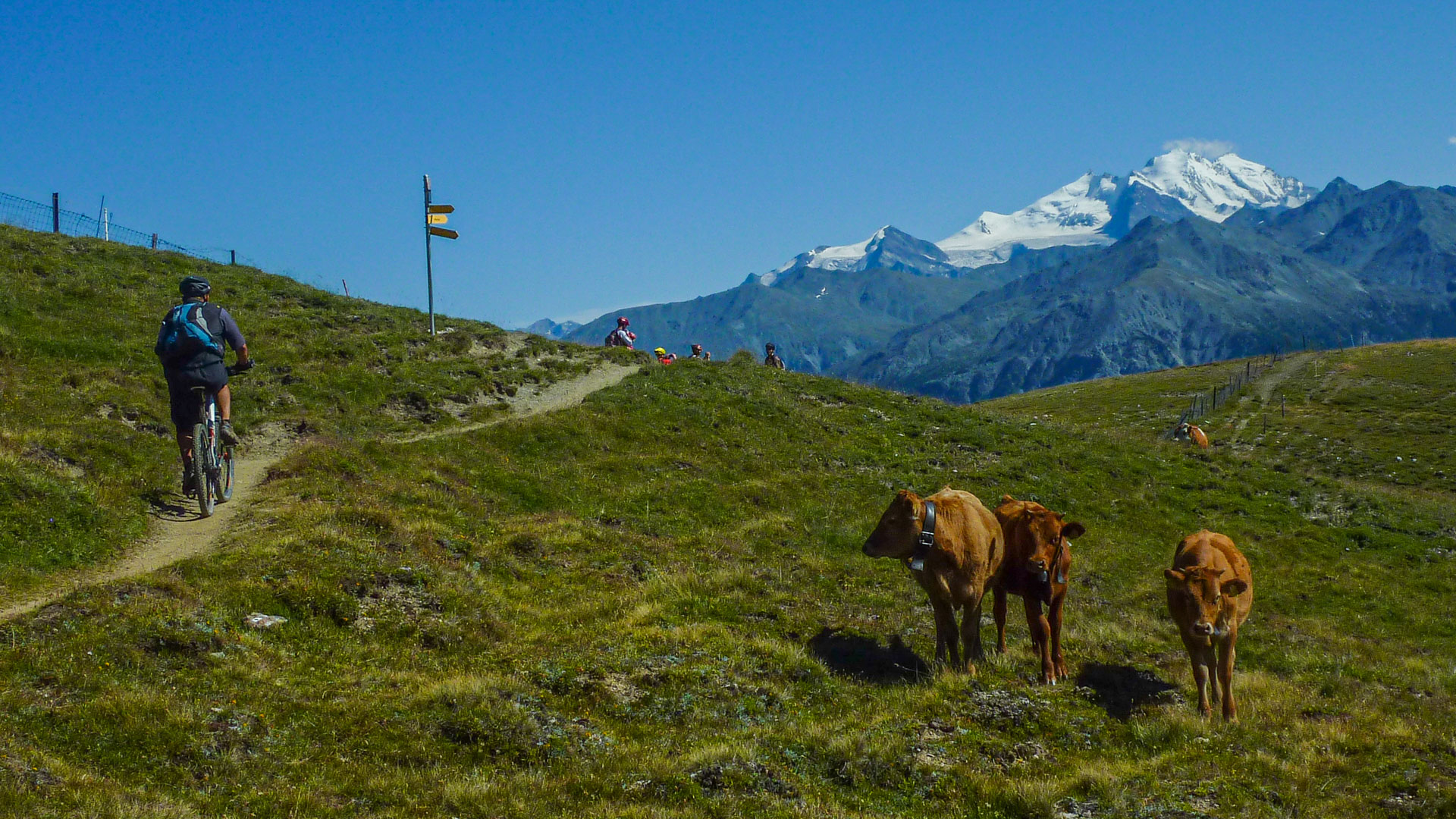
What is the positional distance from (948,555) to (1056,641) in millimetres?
2546

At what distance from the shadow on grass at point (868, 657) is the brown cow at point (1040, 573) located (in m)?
1.85

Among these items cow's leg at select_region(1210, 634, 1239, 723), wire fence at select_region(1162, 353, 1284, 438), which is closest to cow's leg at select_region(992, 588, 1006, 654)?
cow's leg at select_region(1210, 634, 1239, 723)

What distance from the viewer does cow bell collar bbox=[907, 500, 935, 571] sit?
13.3m

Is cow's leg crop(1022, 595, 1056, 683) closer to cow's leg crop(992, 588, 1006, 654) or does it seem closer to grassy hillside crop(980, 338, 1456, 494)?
cow's leg crop(992, 588, 1006, 654)

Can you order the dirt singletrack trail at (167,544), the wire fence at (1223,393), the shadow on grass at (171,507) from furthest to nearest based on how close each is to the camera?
the wire fence at (1223,393)
the shadow on grass at (171,507)
the dirt singletrack trail at (167,544)

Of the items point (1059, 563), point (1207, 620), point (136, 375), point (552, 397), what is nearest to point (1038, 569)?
point (1059, 563)

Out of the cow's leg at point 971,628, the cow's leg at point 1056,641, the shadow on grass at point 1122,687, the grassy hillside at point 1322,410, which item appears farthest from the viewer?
the grassy hillside at point 1322,410

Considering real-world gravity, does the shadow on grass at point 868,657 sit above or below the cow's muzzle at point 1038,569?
below

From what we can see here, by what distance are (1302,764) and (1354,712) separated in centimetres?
317

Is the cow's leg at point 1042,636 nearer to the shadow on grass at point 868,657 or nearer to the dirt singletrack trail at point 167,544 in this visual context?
the shadow on grass at point 868,657

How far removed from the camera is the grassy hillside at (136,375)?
1553 cm

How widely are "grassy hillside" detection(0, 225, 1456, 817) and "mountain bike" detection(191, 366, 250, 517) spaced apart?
36.6 inches

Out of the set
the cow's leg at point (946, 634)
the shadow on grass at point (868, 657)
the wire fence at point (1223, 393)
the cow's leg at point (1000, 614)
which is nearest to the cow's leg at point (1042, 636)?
the cow's leg at point (1000, 614)

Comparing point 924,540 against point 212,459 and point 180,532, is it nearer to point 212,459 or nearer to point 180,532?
point 212,459
